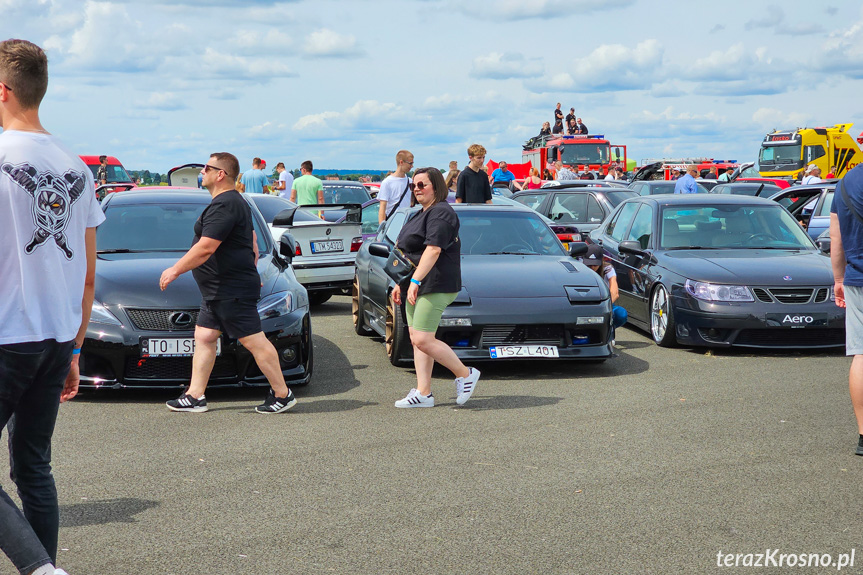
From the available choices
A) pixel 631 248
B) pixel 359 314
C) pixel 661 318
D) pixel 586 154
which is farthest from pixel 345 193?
pixel 586 154

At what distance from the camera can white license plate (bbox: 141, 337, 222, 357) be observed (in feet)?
23.0

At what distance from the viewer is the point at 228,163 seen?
22.3ft

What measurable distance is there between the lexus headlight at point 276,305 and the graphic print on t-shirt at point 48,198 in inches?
161

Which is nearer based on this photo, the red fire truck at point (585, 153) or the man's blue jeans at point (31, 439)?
the man's blue jeans at point (31, 439)

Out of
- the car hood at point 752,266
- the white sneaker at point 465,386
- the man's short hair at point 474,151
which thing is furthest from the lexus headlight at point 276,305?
the man's short hair at point 474,151

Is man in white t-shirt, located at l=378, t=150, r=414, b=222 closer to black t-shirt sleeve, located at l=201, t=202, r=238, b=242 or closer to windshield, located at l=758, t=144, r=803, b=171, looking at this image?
black t-shirt sleeve, located at l=201, t=202, r=238, b=242

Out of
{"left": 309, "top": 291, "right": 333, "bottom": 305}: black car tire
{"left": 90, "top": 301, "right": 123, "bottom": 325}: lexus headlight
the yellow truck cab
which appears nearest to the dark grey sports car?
{"left": 90, "top": 301, "right": 123, "bottom": 325}: lexus headlight

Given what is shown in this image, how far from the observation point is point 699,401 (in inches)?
287

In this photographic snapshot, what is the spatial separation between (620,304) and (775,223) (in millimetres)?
1872

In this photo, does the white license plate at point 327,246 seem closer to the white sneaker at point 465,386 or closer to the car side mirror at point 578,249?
the car side mirror at point 578,249

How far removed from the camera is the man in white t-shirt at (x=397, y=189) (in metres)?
14.2

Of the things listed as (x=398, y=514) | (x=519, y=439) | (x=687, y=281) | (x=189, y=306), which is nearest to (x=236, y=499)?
(x=398, y=514)

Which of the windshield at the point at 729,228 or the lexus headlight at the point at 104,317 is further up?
the windshield at the point at 729,228

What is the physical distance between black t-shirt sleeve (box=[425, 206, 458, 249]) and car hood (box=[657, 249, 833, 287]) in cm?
342
